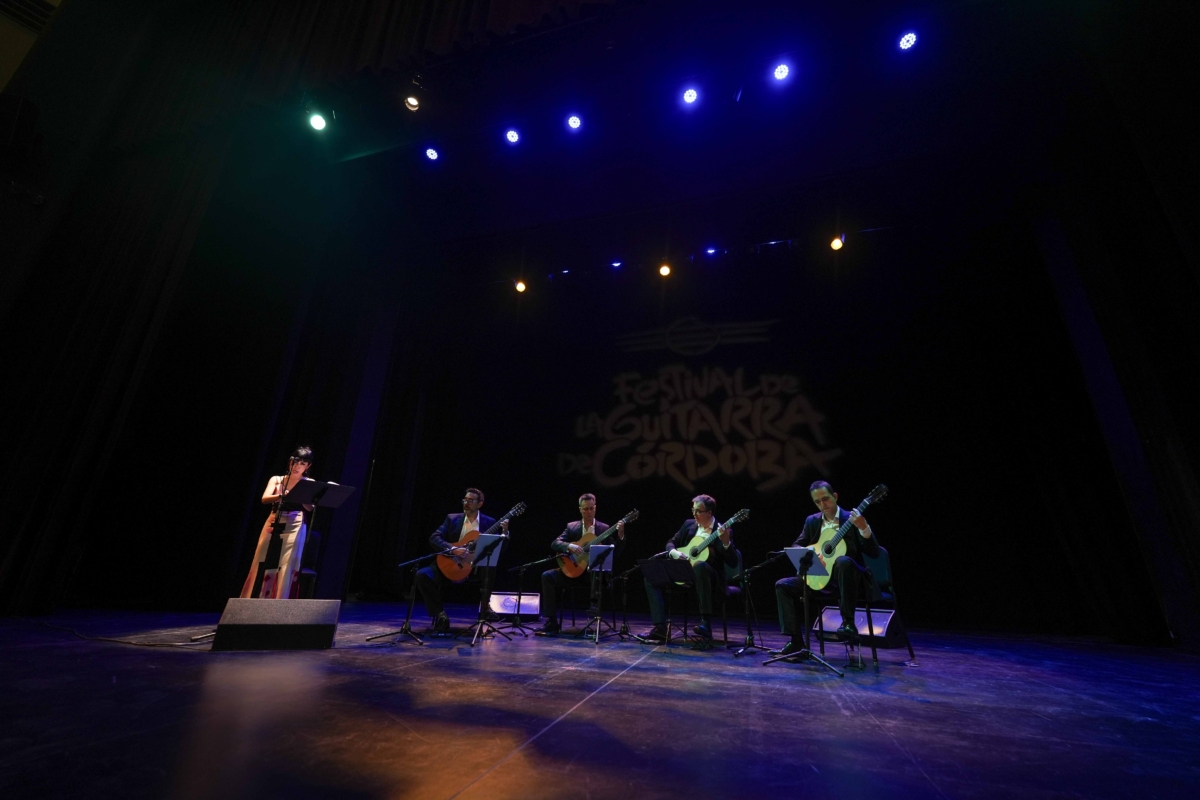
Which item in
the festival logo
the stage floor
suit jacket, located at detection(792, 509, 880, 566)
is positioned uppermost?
the festival logo

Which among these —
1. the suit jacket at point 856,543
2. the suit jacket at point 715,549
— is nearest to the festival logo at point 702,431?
the suit jacket at point 715,549

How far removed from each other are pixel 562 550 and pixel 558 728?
3.37m

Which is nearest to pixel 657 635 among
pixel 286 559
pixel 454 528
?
pixel 454 528

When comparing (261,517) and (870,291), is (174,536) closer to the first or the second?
(261,517)

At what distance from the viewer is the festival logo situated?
6863mm

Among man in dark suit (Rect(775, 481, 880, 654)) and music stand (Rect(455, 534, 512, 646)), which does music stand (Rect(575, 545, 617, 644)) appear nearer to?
music stand (Rect(455, 534, 512, 646))

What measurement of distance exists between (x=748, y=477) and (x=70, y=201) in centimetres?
804

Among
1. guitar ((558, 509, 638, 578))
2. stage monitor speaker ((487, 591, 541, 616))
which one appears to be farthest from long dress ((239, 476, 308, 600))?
guitar ((558, 509, 638, 578))

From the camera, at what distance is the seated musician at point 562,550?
5242 millimetres

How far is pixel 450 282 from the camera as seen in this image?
827 centimetres

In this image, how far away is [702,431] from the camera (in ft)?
23.9

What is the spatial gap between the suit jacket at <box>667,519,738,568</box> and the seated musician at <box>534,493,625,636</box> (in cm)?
58

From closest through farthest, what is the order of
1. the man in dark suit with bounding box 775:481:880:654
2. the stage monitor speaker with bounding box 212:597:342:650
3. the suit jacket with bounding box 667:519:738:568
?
the stage monitor speaker with bounding box 212:597:342:650
the man in dark suit with bounding box 775:481:880:654
the suit jacket with bounding box 667:519:738:568

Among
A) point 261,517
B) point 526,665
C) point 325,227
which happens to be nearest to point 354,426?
point 261,517
